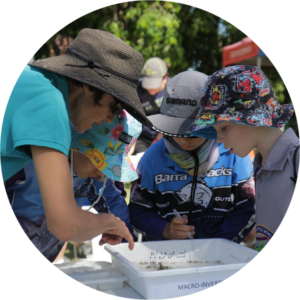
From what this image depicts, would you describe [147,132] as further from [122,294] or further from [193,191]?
[122,294]

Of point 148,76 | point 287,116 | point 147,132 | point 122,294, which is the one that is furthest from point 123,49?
point 148,76

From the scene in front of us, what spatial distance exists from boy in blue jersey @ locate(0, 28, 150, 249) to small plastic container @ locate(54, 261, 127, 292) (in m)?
0.15

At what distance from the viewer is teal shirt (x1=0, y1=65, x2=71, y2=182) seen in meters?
1.13

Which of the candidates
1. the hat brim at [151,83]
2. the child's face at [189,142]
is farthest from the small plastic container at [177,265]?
the hat brim at [151,83]

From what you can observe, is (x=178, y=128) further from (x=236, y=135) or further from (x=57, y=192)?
(x=57, y=192)

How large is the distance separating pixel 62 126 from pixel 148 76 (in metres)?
3.17

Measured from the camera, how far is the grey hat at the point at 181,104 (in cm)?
193

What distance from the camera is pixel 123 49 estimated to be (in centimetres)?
149

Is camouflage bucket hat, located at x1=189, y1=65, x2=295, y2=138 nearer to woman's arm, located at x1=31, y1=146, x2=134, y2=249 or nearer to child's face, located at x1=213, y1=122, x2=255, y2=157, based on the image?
child's face, located at x1=213, y1=122, x2=255, y2=157

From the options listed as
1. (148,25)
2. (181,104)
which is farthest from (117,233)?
(148,25)

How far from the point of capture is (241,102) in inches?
65.2

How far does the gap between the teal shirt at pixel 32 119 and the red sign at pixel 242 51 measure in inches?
196

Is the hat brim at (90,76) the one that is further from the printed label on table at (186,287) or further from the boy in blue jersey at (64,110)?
the printed label on table at (186,287)

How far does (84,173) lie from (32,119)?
733 millimetres
